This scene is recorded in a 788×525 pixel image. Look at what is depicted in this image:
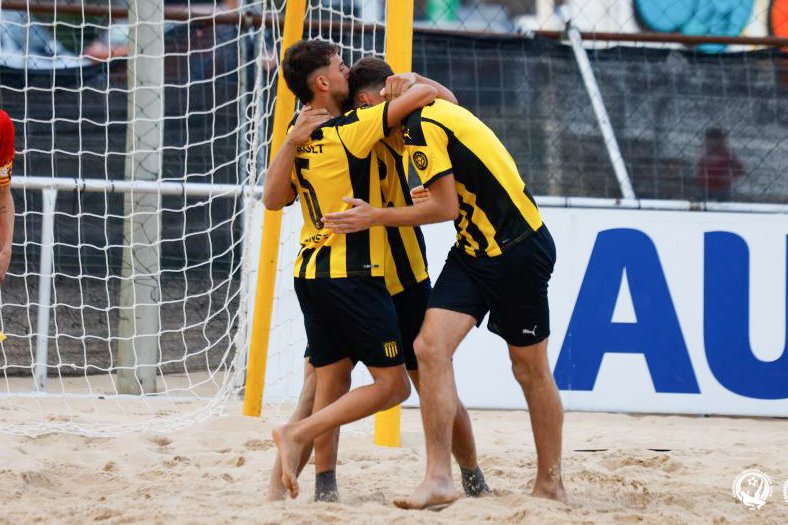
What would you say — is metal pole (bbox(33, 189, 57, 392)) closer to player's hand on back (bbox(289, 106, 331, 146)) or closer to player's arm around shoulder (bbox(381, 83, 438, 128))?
player's hand on back (bbox(289, 106, 331, 146))

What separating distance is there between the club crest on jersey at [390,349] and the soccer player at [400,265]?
275 millimetres

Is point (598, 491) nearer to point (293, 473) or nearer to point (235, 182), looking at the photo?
point (293, 473)

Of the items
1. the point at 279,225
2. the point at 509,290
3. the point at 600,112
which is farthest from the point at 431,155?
the point at 600,112

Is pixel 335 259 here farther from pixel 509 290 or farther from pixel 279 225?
pixel 279 225

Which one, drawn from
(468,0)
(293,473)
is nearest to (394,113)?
(293,473)

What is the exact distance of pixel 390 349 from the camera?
A: 404cm

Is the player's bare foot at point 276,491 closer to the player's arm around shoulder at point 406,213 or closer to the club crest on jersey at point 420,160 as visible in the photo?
the player's arm around shoulder at point 406,213

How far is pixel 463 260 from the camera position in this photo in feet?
13.6

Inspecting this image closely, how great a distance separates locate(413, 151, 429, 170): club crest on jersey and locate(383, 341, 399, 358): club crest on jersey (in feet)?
2.08

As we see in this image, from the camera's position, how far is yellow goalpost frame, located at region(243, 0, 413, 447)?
5465 mm

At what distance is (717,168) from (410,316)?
14.8 ft

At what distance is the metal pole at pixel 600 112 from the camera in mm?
7605

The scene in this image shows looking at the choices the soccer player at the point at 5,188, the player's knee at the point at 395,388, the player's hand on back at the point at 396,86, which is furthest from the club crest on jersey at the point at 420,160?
the soccer player at the point at 5,188

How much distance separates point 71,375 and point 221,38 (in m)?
2.48
